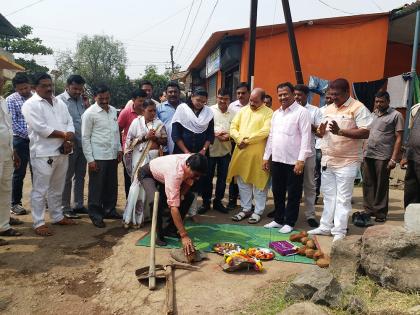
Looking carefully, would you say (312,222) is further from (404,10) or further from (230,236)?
(404,10)

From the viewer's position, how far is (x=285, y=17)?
8.69 metres

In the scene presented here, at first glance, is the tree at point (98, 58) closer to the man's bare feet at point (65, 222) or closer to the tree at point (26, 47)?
the tree at point (26, 47)

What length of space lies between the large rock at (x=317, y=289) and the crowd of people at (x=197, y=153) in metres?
1.22

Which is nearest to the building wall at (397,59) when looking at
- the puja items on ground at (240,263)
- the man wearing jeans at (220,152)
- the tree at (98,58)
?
the man wearing jeans at (220,152)

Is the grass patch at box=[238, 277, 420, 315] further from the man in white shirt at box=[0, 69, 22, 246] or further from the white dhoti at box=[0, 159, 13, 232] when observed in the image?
the white dhoti at box=[0, 159, 13, 232]

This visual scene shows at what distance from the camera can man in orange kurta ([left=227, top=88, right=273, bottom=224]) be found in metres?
5.27

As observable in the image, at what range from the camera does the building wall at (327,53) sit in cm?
966

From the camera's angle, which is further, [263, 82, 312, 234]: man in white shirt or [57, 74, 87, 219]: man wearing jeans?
[57, 74, 87, 219]: man wearing jeans

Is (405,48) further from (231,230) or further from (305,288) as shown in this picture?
(305,288)

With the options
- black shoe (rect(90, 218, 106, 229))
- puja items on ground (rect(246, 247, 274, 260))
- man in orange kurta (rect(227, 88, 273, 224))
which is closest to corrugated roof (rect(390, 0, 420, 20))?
man in orange kurta (rect(227, 88, 273, 224))

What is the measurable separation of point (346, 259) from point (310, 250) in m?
0.64

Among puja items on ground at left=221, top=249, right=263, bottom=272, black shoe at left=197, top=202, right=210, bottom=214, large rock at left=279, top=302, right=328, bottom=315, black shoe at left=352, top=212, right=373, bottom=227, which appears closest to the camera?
large rock at left=279, top=302, right=328, bottom=315

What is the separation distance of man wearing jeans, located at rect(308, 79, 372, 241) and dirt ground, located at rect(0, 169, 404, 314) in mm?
528

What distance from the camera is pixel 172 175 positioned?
13.1ft
